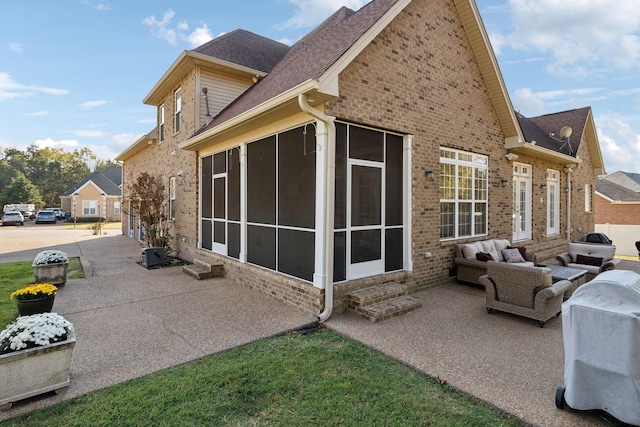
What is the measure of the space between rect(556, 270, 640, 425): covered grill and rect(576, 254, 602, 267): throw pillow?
690 centimetres

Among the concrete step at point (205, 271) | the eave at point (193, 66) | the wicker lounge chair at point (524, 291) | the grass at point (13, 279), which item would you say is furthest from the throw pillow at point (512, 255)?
the grass at point (13, 279)

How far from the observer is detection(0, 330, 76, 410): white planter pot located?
10.3 ft

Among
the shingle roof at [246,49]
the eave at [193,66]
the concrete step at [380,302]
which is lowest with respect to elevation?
the concrete step at [380,302]

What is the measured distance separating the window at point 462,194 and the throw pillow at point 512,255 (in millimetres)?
915

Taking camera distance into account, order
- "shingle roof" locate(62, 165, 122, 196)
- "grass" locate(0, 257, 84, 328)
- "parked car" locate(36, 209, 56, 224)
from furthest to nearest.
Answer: "shingle roof" locate(62, 165, 122, 196)
"parked car" locate(36, 209, 56, 224)
"grass" locate(0, 257, 84, 328)

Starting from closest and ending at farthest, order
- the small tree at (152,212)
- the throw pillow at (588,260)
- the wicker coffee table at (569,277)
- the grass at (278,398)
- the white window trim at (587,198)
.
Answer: the grass at (278,398) < the wicker coffee table at (569,277) < the throw pillow at (588,260) < the small tree at (152,212) < the white window trim at (587,198)

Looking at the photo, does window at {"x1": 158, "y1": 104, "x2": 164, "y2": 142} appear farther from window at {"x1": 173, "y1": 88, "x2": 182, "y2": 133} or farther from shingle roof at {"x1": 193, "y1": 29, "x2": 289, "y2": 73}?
shingle roof at {"x1": 193, "y1": 29, "x2": 289, "y2": 73}

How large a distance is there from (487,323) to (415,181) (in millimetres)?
3217

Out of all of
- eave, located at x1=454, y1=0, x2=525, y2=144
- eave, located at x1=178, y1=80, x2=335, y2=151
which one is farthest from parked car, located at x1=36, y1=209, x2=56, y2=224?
eave, located at x1=454, y1=0, x2=525, y2=144

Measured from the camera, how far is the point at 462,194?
8734 millimetres

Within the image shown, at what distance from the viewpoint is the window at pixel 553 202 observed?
512 inches

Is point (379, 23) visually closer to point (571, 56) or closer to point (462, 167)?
point (462, 167)

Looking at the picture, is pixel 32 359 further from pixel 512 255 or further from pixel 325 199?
pixel 512 255

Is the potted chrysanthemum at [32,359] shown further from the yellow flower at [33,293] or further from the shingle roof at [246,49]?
the shingle roof at [246,49]
